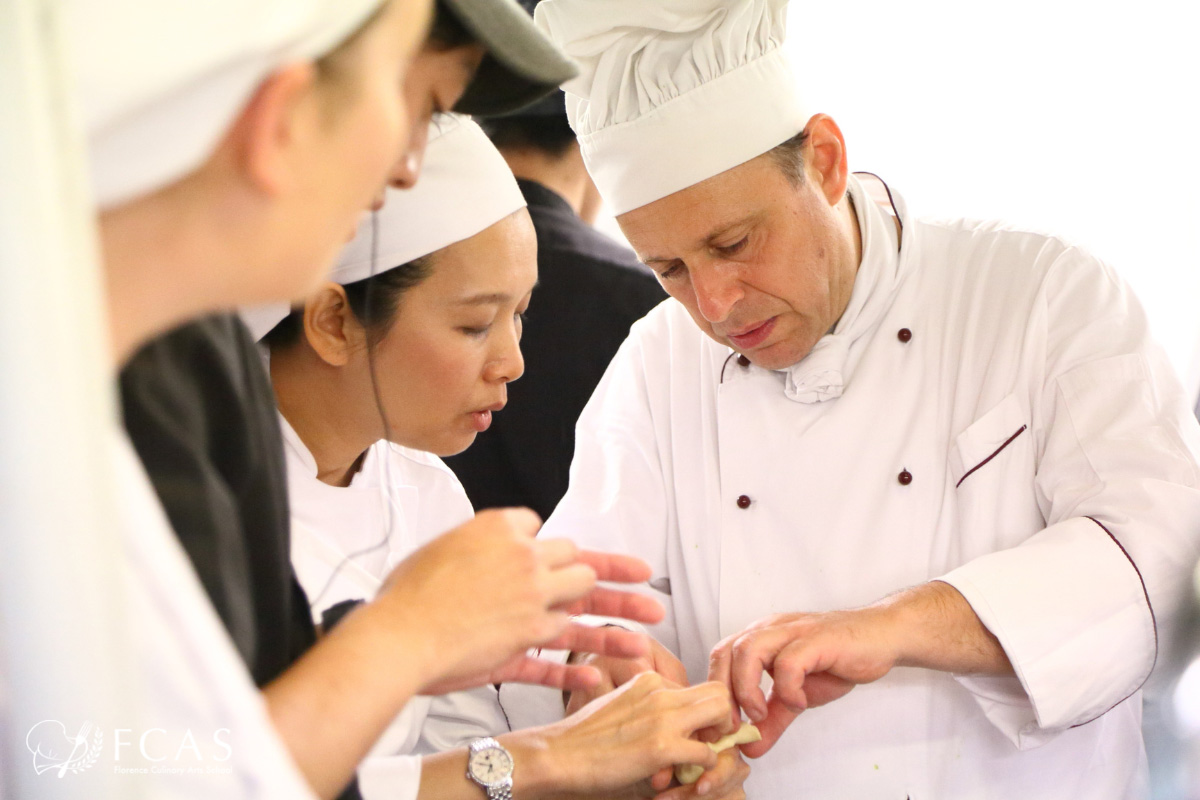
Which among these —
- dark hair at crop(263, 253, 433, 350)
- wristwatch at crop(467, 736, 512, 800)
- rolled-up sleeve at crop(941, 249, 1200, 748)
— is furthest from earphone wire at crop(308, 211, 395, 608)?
rolled-up sleeve at crop(941, 249, 1200, 748)

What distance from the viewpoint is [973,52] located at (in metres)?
2.72

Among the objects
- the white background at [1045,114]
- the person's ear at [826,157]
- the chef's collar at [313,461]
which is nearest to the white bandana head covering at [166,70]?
the chef's collar at [313,461]

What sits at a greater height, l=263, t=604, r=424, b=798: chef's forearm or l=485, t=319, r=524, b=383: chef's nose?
l=485, t=319, r=524, b=383: chef's nose

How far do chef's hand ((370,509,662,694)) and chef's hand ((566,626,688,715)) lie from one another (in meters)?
0.61

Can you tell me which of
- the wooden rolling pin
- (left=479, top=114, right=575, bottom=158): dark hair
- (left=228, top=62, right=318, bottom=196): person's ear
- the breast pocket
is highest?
(left=479, top=114, right=575, bottom=158): dark hair

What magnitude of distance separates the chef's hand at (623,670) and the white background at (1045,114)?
135cm

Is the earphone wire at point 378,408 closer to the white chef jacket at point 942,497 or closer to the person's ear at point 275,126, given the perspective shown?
the white chef jacket at point 942,497

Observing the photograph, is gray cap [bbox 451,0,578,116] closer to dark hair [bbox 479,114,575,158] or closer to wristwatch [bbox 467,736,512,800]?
wristwatch [bbox 467,736,512,800]

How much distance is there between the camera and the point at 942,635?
1.49 metres

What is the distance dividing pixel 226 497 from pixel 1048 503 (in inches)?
52.0

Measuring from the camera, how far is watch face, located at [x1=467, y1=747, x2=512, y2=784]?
1389 mm

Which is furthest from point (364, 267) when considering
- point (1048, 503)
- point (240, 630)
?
point (1048, 503)

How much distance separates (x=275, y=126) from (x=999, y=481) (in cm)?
136

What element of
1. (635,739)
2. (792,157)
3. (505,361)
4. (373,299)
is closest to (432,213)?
(373,299)
